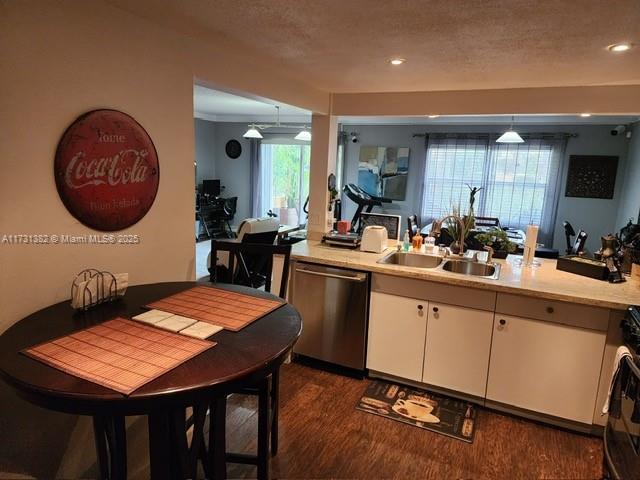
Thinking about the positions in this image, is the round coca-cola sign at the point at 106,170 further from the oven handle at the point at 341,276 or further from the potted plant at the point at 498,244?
the potted plant at the point at 498,244

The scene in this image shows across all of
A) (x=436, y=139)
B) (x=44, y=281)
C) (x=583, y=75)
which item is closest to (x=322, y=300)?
(x=44, y=281)

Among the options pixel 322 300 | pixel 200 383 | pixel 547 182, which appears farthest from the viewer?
pixel 547 182

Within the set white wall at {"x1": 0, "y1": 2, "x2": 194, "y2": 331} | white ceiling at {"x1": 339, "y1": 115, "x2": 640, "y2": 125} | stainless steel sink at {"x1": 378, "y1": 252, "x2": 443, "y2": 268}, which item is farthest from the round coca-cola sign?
white ceiling at {"x1": 339, "y1": 115, "x2": 640, "y2": 125}

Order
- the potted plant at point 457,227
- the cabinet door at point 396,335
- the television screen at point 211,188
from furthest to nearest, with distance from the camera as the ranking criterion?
1. the television screen at point 211,188
2. the potted plant at point 457,227
3. the cabinet door at point 396,335

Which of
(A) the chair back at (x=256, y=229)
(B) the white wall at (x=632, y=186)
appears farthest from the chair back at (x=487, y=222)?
(A) the chair back at (x=256, y=229)

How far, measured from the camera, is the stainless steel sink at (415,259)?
307 cm

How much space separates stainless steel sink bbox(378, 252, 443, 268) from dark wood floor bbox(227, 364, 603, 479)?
1.08m

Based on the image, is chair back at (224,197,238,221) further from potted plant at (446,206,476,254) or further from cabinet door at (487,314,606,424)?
cabinet door at (487,314,606,424)

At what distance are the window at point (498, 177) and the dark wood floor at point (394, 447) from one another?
4.30 meters

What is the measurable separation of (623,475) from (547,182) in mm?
5496

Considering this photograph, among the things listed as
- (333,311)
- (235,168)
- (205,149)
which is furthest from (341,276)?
(205,149)

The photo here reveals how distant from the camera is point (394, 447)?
218cm

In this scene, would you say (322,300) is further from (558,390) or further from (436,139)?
(436,139)

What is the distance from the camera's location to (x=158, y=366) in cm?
118
